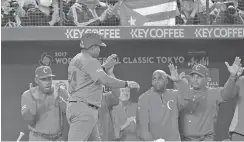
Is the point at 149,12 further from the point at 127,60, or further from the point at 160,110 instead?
the point at 160,110

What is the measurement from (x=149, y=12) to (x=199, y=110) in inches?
83.6

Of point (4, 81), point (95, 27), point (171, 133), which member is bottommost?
point (171, 133)

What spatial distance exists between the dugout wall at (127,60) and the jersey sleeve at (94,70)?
3810mm

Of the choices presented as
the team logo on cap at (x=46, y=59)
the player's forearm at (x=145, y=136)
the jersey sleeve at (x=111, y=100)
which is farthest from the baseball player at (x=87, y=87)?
the team logo on cap at (x=46, y=59)

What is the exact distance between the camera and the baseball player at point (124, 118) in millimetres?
11508

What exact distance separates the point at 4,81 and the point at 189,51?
10.8 ft

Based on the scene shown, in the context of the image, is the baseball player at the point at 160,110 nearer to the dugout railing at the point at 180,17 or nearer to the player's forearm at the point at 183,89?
the player's forearm at the point at 183,89

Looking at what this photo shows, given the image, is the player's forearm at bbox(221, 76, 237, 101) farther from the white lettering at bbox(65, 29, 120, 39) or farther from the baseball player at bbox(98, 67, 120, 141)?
the white lettering at bbox(65, 29, 120, 39)

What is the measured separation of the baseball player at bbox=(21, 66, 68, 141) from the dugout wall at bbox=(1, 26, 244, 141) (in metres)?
1.93

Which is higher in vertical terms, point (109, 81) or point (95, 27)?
point (95, 27)

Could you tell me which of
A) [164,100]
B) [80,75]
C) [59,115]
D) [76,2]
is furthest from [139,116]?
[76,2]

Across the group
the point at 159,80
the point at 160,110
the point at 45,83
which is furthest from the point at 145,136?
the point at 45,83

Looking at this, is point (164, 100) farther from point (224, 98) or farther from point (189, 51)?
point (189, 51)

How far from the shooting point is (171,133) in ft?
32.8
